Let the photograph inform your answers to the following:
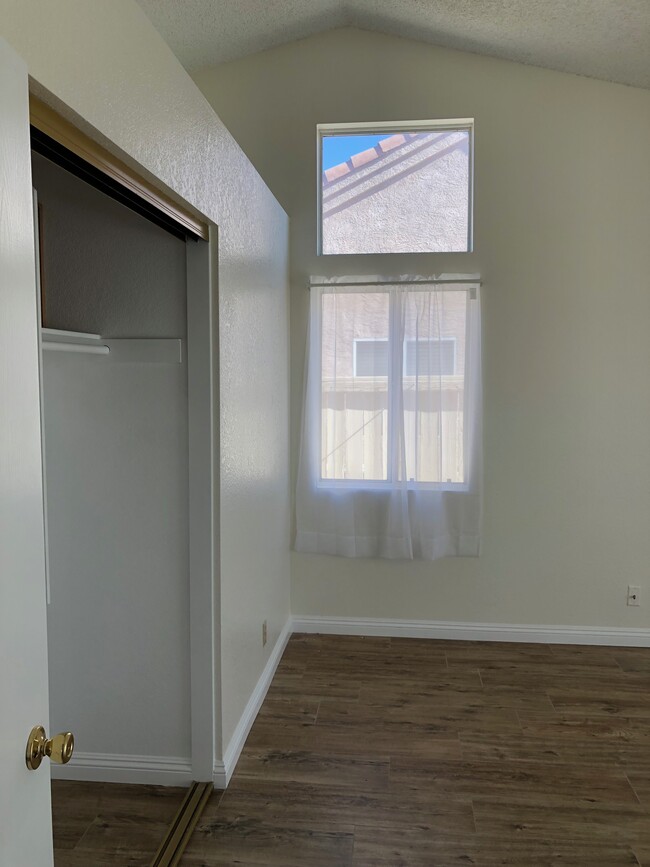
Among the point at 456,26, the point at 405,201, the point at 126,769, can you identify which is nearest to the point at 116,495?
the point at 126,769

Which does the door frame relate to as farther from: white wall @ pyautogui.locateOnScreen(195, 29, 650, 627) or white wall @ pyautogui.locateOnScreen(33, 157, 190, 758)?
white wall @ pyautogui.locateOnScreen(195, 29, 650, 627)

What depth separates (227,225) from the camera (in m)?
2.44

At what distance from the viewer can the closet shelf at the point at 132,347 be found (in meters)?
2.31

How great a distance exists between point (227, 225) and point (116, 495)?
108cm

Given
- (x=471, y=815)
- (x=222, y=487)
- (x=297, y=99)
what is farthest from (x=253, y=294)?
(x=471, y=815)

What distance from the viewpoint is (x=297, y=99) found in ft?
12.1

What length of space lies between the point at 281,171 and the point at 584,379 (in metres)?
2.06

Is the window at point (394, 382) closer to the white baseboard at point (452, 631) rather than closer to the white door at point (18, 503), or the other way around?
the white baseboard at point (452, 631)

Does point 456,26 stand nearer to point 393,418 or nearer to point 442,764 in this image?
point 393,418

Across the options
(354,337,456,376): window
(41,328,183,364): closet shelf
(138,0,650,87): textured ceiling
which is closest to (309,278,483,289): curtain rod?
(354,337,456,376): window

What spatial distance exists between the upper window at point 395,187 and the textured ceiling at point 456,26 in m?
0.47

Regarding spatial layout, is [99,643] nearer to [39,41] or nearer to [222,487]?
[222,487]

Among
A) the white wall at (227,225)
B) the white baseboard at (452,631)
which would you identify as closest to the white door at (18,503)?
the white wall at (227,225)

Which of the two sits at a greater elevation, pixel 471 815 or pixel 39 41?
pixel 39 41
